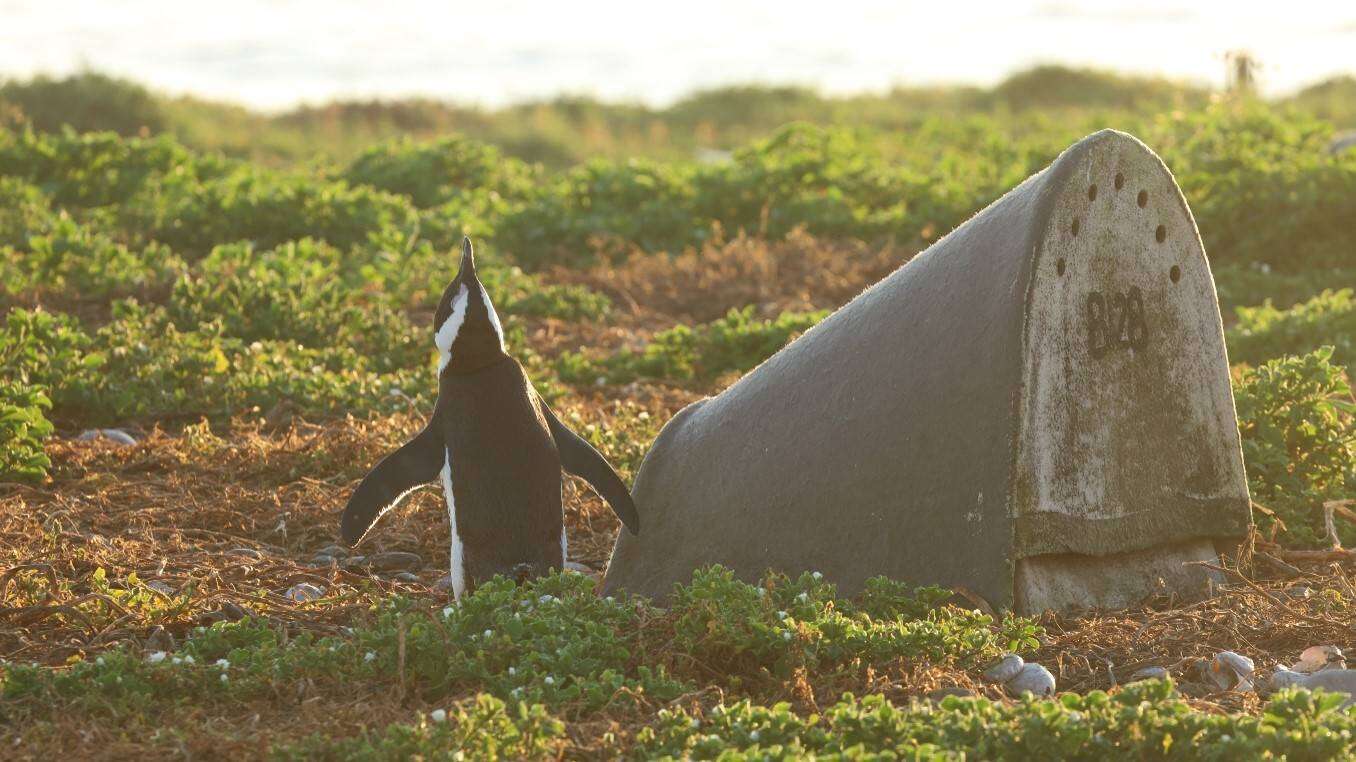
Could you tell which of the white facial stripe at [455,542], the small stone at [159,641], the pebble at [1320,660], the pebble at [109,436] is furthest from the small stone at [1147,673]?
the pebble at [109,436]

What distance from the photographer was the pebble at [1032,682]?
13.2 feet

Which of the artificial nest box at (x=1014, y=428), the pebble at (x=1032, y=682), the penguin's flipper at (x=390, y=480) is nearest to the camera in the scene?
the pebble at (x=1032, y=682)

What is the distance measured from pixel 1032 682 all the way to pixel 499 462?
1736 mm

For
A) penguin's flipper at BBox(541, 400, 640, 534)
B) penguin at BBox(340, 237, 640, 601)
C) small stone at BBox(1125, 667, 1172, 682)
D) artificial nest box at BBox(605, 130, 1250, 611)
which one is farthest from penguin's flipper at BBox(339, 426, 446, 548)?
small stone at BBox(1125, 667, 1172, 682)

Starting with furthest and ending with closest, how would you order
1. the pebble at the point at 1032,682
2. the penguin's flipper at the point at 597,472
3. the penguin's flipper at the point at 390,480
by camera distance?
the penguin's flipper at the point at 597,472 → the penguin's flipper at the point at 390,480 → the pebble at the point at 1032,682

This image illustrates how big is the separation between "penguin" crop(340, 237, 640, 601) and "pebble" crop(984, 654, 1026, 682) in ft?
4.66

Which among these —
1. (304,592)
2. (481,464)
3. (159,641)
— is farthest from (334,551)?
(159,641)

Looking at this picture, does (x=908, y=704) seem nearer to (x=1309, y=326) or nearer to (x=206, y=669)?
(x=206, y=669)

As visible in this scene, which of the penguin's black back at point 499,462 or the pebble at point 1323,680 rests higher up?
the penguin's black back at point 499,462

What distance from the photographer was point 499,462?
493cm

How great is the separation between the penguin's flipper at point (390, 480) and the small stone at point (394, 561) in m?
0.76

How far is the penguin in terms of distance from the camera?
493cm

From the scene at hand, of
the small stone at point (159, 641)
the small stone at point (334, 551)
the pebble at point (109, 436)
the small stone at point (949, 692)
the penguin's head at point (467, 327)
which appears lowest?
the small stone at point (159, 641)

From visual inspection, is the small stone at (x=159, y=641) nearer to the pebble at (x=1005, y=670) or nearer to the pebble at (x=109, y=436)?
the pebble at (x=1005, y=670)
